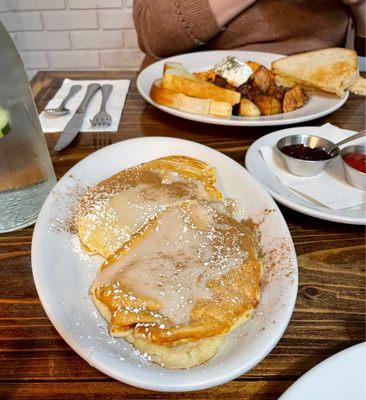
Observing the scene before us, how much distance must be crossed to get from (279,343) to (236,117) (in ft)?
2.51

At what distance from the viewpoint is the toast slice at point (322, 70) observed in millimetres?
1326

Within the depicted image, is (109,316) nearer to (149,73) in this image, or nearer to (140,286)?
(140,286)

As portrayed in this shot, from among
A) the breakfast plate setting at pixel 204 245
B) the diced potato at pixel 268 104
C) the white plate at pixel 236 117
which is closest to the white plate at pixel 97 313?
the breakfast plate setting at pixel 204 245

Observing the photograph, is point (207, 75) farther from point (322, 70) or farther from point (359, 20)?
point (359, 20)

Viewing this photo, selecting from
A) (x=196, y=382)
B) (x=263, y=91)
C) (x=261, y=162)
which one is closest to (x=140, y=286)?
(x=196, y=382)

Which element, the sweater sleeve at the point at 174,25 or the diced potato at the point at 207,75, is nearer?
the diced potato at the point at 207,75

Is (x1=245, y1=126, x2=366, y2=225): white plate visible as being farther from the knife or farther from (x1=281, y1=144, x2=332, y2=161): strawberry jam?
the knife

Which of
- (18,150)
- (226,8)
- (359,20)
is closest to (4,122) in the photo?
(18,150)

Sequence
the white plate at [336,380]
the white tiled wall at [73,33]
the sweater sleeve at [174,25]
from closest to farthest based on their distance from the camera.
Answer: the white plate at [336,380], the sweater sleeve at [174,25], the white tiled wall at [73,33]

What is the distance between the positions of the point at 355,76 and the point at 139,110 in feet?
2.61

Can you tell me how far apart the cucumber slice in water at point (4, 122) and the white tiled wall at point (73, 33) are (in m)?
1.98

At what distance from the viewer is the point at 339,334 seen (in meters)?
0.63

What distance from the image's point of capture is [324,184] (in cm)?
94

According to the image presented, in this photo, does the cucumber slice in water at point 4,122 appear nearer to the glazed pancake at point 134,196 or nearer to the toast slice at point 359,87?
the glazed pancake at point 134,196
